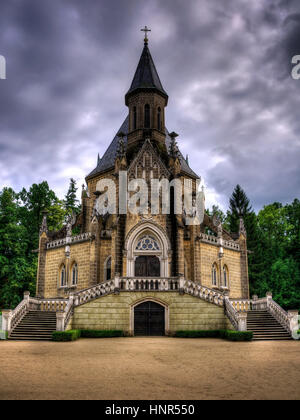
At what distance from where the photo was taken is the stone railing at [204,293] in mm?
24250

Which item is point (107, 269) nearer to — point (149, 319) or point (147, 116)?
point (149, 319)

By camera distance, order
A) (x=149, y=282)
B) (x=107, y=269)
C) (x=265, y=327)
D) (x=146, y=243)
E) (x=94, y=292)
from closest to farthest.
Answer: (x=265, y=327) < (x=94, y=292) < (x=149, y=282) < (x=146, y=243) < (x=107, y=269)

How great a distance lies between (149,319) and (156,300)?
132 centimetres

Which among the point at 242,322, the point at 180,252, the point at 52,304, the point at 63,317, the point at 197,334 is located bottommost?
the point at 197,334

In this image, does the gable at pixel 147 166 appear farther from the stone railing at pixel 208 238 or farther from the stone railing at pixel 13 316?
the stone railing at pixel 13 316

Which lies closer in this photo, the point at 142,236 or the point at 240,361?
the point at 240,361

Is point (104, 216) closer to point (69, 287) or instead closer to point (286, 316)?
point (69, 287)

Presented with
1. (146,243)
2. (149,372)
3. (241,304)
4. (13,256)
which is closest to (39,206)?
(13,256)

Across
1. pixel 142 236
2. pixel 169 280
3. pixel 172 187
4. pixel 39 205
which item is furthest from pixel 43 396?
pixel 39 205

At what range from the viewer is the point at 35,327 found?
2350cm

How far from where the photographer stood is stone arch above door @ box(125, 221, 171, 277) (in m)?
28.0

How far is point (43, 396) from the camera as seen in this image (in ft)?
27.4

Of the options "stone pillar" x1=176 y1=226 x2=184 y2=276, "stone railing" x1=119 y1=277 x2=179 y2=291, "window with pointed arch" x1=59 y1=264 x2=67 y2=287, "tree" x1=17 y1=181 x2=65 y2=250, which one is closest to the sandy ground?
"stone railing" x1=119 y1=277 x2=179 y2=291

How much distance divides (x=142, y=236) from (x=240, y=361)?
16.0 metres
